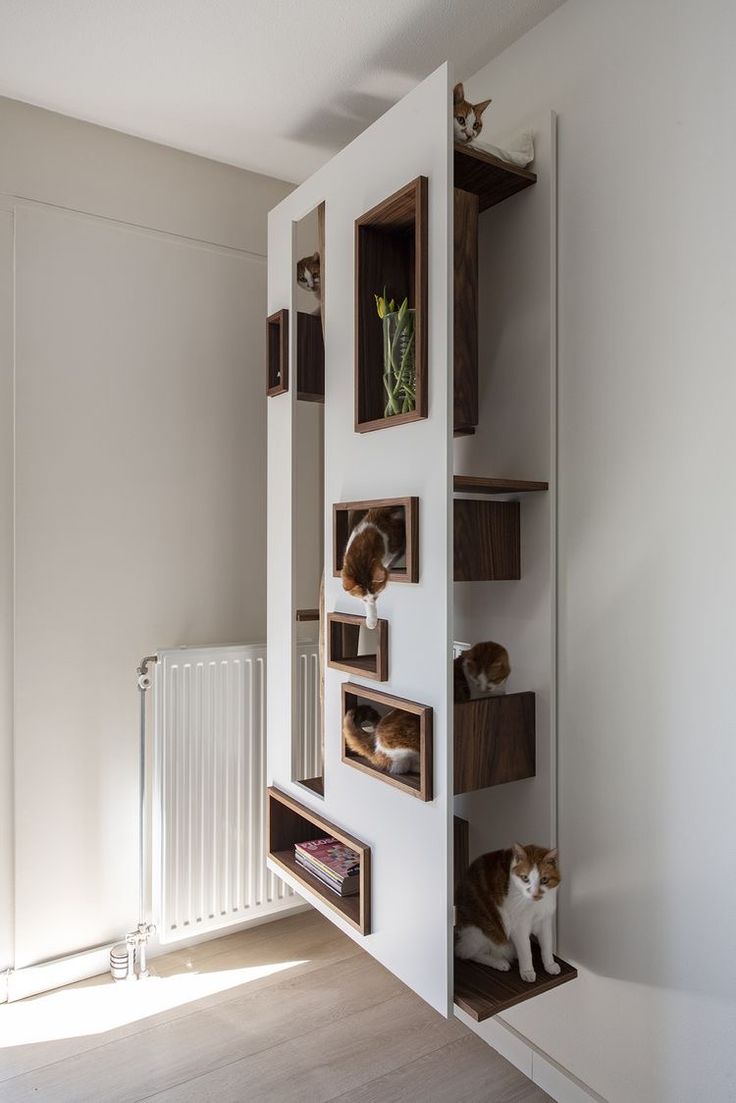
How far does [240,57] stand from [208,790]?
6.71 feet

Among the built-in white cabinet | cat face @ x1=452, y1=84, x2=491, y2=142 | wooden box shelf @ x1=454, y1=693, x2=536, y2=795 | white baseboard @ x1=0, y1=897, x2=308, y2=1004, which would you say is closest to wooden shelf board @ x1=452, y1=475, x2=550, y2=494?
the built-in white cabinet

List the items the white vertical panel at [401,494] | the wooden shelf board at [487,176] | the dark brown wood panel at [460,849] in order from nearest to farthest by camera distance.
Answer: the white vertical panel at [401,494], the wooden shelf board at [487,176], the dark brown wood panel at [460,849]

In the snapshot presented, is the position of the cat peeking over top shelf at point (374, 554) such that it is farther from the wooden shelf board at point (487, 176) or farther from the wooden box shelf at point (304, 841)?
the wooden shelf board at point (487, 176)

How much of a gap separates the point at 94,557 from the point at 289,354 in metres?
0.85

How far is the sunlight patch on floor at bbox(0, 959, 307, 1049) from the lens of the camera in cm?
201

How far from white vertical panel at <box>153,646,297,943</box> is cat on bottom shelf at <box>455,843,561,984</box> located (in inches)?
38.8

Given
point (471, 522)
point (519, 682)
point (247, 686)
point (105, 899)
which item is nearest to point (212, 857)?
point (105, 899)

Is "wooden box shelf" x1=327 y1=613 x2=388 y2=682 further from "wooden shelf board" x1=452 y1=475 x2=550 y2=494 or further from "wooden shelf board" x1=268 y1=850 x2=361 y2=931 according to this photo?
"wooden shelf board" x1=268 y1=850 x2=361 y2=931

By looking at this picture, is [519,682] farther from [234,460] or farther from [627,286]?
[234,460]

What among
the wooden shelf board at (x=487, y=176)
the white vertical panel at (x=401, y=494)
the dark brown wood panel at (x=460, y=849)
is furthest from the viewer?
the dark brown wood panel at (x=460, y=849)

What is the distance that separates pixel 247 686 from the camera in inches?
93.8

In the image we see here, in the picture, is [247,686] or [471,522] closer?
[471,522]

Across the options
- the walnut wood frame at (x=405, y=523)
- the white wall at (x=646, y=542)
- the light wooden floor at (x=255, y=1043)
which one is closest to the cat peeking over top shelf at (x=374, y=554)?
the walnut wood frame at (x=405, y=523)

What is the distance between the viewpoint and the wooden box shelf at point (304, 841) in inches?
66.1
